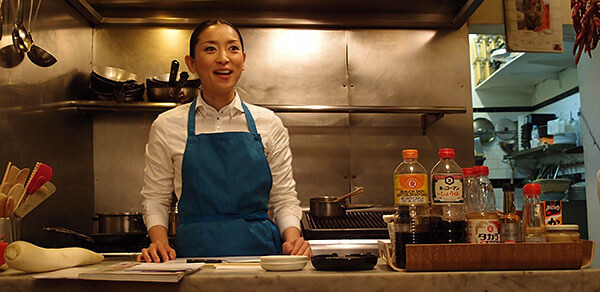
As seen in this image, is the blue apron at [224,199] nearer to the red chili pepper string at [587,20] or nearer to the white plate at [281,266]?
the white plate at [281,266]

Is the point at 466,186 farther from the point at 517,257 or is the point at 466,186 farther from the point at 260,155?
the point at 260,155

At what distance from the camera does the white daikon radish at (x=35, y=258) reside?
1.14 m

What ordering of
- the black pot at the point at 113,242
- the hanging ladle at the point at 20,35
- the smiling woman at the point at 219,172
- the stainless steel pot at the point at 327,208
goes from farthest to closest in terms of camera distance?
1. the stainless steel pot at the point at 327,208
2. the black pot at the point at 113,242
3. the hanging ladle at the point at 20,35
4. the smiling woman at the point at 219,172

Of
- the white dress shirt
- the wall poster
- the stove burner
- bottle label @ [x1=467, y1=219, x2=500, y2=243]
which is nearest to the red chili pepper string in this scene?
the wall poster

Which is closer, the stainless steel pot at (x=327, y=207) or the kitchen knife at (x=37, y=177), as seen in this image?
the kitchen knife at (x=37, y=177)

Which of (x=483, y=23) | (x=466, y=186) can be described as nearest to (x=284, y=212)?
(x=466, y=186)

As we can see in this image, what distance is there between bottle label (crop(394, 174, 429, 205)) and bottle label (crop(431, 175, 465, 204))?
0.03 meters

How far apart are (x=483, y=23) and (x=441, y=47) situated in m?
0.33

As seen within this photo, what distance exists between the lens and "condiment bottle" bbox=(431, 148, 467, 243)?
3.96 ft

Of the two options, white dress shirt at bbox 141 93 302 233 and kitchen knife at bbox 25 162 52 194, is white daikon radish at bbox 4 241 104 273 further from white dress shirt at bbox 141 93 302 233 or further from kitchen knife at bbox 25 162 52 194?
white dress shirt at bbox 141 93 302 233

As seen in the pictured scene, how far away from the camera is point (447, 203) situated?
121 cm

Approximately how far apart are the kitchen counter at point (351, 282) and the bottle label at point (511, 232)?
0.38 ft

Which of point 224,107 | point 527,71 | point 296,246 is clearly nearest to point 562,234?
point 296,246

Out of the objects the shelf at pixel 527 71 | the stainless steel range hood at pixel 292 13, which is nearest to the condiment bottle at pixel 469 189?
the stainless steel range hood at pixel 292 13
